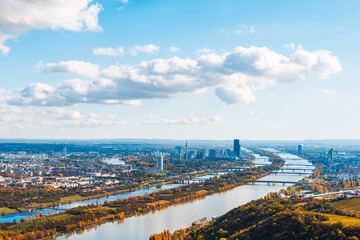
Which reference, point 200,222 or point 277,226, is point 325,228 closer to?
point 277,226

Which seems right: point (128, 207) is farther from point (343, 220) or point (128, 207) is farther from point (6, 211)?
point (343, 220)

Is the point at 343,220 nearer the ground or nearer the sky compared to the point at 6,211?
nearer the sky

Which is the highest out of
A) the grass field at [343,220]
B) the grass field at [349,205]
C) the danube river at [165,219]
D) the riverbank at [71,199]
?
the grass field at [343,220]

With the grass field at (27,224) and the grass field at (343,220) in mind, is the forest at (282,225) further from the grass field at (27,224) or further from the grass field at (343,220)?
the grass field at (27,224)

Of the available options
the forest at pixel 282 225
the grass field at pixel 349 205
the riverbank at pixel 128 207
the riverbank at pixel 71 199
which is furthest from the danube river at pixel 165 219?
the grass field at pixel 349 205

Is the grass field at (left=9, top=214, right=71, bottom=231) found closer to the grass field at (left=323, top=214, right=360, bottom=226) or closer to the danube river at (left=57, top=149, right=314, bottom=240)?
the danube river at (left=57, top=149, right=314, bottom=240)

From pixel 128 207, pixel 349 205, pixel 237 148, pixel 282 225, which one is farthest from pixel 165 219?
pixel 237 148

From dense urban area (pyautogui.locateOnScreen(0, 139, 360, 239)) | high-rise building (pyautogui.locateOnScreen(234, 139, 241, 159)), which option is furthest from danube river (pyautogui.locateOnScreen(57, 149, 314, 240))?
high-rise building (pyautogui.locateOnScreen(234, 139, 241, 159))

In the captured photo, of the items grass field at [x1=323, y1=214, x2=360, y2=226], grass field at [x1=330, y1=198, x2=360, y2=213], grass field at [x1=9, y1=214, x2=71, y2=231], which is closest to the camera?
grass field at [x1=323, y1=214, x2=360, y2=226]

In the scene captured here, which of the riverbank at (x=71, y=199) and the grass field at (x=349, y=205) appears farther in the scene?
the riverbank at (x=71, y=199)

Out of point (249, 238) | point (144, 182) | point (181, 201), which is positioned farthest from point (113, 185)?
point (249, 238)

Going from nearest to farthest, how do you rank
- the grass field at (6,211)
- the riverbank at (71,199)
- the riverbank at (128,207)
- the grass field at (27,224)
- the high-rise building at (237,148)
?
the grass field at (27,224)
the riverbank at (128,207)
the grass field at (6,211)
the riverbank at (71,199)
the high-rise building at (237,148)
